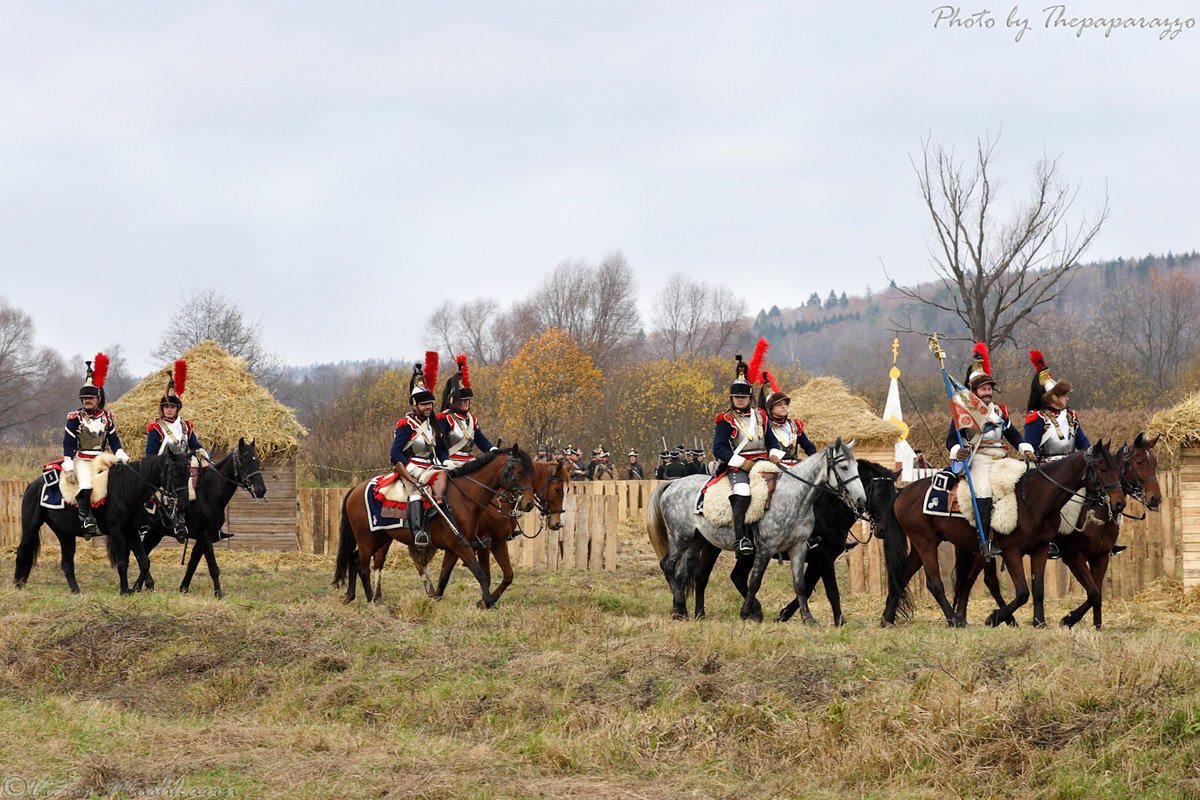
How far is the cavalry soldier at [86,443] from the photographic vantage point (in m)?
13.9

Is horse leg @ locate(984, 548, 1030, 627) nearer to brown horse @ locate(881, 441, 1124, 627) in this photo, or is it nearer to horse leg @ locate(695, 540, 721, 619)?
brown horse @ locate(881, 441, 1124, 627)

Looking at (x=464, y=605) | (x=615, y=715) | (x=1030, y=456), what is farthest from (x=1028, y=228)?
(x=615, y=715)

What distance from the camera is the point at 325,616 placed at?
10484 mm

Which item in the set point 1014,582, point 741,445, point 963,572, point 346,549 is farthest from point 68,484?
point 1014,582

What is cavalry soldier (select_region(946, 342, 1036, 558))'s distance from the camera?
10.7 meters

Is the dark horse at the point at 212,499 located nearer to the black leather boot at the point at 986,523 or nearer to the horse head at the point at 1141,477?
the black leather boot at the point at 986,523

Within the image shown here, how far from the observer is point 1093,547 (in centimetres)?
1095

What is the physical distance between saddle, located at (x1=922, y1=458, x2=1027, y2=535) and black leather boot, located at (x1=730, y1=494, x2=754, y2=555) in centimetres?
182

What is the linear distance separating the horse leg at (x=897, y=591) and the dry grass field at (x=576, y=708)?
1.05 ft

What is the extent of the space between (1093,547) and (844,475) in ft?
8.41

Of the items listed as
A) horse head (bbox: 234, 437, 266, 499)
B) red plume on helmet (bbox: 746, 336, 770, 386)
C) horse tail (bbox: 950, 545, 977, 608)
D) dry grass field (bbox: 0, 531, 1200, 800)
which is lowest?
dry grass field (bbox: 0, 531, 1200, 800)

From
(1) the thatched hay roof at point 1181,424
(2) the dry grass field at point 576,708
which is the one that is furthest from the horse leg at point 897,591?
(1) the thatched hay roof at point 1181,424

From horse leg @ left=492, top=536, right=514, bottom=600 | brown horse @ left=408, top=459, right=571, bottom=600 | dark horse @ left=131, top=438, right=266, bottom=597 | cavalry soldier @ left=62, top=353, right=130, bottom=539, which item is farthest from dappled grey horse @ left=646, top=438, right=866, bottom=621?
cavalry soldier @ left=62, top=353, right=130, bottom=539

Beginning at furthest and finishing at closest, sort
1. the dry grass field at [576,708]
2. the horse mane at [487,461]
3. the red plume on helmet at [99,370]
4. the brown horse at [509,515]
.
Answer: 1. the red plume on helmet at [99,370]
2. the horse mane at [487,461]
3. the brown horse at [509,515]
4. the dry grass field at [576,708]
